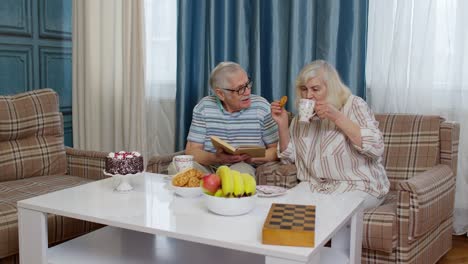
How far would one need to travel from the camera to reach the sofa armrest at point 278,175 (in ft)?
8.75

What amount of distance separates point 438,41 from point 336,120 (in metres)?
1.05

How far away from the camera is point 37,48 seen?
4.10m

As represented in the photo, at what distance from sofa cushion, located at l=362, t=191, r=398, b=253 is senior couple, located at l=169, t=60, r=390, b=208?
14 cm

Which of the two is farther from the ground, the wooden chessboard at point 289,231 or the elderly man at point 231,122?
the elderly man at point 231,122

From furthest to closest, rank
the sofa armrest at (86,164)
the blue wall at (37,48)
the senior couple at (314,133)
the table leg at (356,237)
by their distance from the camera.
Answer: the blue wall at (37,48) < the sofa armrest at (86,164) < the senior couple at (314,133) < the table leg at (356,237)

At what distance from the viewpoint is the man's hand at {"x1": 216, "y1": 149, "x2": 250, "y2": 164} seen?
9.30ft

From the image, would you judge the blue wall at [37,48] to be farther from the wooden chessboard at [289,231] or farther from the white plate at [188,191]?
the wooden chessboard at [289,231]

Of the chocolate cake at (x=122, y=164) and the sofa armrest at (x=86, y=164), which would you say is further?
the sofa armrest at (x=86, y=164)

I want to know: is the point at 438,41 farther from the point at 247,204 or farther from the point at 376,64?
the point at 247,204

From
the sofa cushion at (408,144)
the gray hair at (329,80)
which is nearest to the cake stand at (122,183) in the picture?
the gray hair at (329,80)

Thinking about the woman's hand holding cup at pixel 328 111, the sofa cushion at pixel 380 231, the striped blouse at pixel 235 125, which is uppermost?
the woman's hand holding cup at pixel 328 111

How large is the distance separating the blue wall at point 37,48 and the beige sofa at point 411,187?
5.34ft

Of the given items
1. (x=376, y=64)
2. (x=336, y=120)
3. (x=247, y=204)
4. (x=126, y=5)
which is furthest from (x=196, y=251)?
(x=126, y=5)

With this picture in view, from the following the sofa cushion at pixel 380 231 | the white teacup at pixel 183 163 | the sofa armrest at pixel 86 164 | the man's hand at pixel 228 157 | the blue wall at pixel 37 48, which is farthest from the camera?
the blue wall at pixel 37 48
